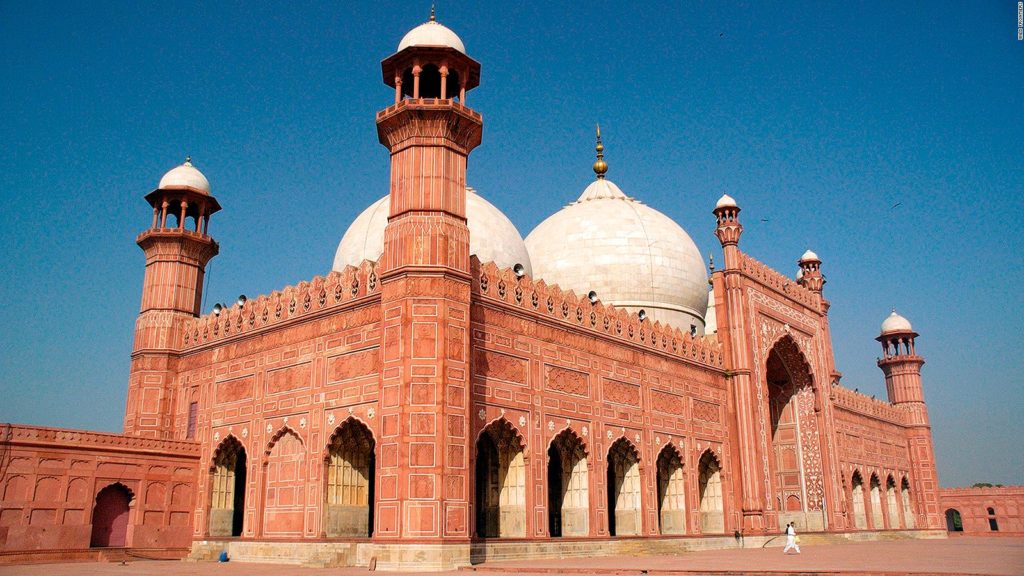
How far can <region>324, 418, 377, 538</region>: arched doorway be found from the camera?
50.0 ft

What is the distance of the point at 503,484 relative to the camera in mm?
15727

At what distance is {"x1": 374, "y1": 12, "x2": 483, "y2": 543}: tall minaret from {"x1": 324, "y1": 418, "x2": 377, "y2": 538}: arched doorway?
7.19 ft

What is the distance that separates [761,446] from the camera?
21.8 meters

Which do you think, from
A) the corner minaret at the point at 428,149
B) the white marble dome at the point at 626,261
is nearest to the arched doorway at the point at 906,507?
the white marble dome at the point at 626,261

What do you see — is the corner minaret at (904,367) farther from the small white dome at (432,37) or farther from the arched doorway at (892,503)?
the small white dome at (432,37)

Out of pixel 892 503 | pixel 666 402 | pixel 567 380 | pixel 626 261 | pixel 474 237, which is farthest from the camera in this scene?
pixel 892 503

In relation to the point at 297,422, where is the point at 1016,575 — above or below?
below

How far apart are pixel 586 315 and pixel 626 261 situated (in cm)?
727

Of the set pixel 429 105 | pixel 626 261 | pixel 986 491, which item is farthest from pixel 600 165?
pixel 986 491

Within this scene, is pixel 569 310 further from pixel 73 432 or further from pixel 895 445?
pixel 895 445

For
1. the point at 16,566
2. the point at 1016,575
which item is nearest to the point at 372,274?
the point at 16,566

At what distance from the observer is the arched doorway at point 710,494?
68.2 feet

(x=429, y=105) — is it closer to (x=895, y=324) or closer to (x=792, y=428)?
(x=792, y=428)

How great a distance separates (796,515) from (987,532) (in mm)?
22810
